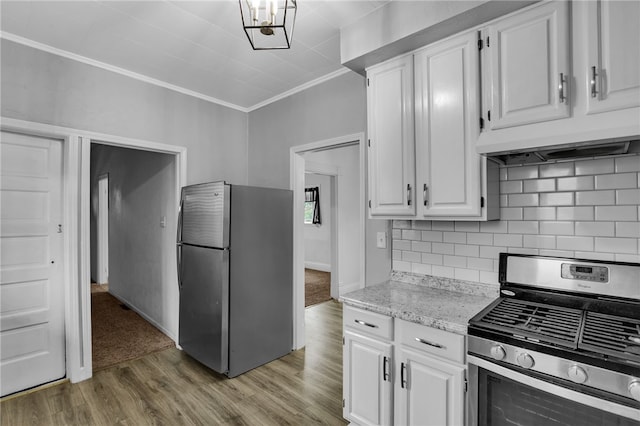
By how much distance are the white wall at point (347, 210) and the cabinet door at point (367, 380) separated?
3.18 metres

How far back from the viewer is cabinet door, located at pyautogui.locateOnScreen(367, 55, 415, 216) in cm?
202

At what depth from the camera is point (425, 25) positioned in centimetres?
180

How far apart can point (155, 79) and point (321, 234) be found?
490 centimetres

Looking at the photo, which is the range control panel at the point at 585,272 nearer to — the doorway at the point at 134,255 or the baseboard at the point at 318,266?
the doorway at the point at 134,255

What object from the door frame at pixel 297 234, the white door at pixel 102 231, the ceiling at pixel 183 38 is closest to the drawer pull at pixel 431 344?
the door frame at pixel 297 234

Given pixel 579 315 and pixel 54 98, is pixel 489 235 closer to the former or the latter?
pixel 579 315

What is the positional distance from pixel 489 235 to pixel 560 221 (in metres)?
0.37

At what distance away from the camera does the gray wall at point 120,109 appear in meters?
2.38

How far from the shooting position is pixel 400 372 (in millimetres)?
1709

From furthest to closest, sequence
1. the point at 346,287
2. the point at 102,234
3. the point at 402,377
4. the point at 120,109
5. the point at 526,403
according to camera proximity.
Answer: the point at 102,234, the point at 346,287, the point at 120,109, the point at 402,377, the point at 526,403

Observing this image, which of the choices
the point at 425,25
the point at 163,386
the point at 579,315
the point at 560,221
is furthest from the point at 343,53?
the point at 163,386

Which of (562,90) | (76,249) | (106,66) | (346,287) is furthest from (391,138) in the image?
(346,287)

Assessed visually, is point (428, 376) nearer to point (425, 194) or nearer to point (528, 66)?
point (425, 194)

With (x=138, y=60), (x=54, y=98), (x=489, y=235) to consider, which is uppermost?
(x=138, y=60)
